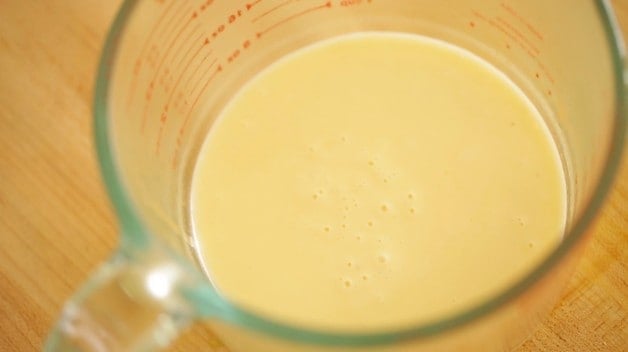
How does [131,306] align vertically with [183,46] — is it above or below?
below

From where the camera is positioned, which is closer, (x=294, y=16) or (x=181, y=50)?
(x=181, y=50)

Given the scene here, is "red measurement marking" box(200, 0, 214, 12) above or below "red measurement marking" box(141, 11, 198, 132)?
above

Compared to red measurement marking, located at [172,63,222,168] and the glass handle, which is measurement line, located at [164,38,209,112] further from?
the glass handle

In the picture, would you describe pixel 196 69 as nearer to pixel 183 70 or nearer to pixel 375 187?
pixel 183 70

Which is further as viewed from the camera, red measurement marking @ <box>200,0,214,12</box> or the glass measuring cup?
red measurement marking @ <box>200,0,214,12</box>

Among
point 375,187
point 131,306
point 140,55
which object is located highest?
point 140,55

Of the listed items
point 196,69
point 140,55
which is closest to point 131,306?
point 140,55

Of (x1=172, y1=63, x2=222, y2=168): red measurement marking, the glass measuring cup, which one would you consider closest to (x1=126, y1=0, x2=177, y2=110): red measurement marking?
the glass measuring cup

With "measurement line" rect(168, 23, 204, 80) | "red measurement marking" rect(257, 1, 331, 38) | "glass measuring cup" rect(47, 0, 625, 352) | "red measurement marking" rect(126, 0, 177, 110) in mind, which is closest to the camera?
"glass measuring cup" rect(47, 0, 625, 352)
